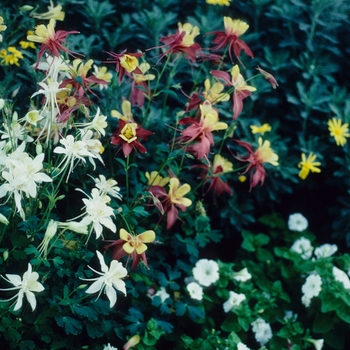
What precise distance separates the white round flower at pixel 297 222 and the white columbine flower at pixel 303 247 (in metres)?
0.09

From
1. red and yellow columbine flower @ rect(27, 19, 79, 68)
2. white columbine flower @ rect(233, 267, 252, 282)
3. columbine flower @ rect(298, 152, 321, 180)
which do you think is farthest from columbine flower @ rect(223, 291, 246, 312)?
red and yellow columbine flower @ rect(27, 19, 79, 68)

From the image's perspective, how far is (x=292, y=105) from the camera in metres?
3.11

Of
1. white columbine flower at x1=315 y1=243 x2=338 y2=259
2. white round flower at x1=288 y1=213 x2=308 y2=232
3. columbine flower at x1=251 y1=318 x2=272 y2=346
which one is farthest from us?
white round flower at x1=288 y1=213 x2=308 y2=232

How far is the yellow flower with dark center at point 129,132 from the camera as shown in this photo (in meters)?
2.12

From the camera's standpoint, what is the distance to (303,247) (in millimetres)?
2947

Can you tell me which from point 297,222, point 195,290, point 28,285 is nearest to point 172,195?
point 195,290

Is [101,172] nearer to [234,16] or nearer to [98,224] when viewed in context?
[98,224]

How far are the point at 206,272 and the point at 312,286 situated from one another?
18.5 inches

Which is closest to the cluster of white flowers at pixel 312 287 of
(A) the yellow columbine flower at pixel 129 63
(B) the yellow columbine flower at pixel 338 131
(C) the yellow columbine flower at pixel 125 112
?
(B) the yellow columbine flower at pixel 338 131

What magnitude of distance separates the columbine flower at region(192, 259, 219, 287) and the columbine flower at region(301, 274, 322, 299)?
40 centimetres

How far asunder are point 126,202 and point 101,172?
0.18 meters

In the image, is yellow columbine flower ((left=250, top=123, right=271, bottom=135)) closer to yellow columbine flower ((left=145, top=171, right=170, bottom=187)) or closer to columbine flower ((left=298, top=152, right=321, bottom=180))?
columbine flower ((left=298, top=152, right=321, bottom=180))

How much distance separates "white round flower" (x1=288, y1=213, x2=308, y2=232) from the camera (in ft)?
9.98

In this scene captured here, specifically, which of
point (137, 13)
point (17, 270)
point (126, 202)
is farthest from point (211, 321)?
point (137, 13)
